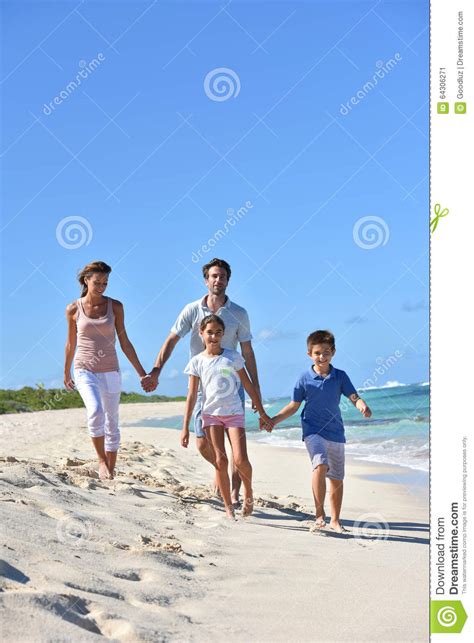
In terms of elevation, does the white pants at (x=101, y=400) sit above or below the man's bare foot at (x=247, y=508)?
above

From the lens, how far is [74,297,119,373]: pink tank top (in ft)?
21.6

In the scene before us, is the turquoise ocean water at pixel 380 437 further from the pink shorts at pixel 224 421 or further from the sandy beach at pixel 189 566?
the pink shorts at pixel 224 421

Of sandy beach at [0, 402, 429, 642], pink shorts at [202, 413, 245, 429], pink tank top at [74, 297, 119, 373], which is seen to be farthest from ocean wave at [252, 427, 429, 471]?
pink tank top at [74, 297, 119, 373]

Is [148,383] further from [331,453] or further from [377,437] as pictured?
[377,437]

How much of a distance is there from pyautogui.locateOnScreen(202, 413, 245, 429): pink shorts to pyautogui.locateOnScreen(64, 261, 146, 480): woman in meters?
1.10

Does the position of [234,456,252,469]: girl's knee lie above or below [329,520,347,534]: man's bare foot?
above

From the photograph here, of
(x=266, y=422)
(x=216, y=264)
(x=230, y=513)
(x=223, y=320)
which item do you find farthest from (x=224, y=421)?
(x=216, y=264)

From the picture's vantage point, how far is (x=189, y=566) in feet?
14.0

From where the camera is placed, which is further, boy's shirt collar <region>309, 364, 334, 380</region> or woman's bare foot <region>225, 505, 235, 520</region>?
boy's shirt collar <region>309, 364, 334, 380</region>

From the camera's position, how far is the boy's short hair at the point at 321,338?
594 centimetres

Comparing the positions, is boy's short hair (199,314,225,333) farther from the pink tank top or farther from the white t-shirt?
the pink tank top

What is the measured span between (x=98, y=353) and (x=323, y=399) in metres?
1.92
